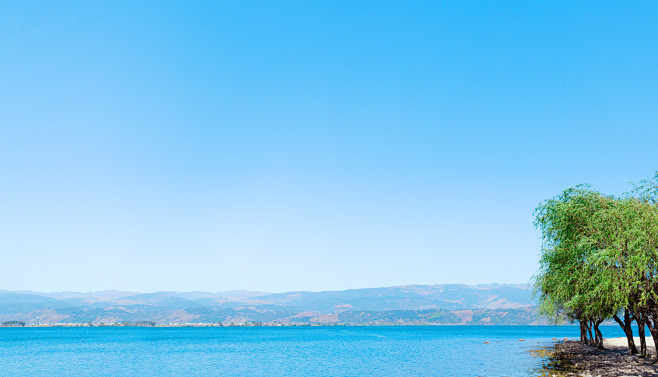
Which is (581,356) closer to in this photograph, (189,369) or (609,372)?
(609,372)

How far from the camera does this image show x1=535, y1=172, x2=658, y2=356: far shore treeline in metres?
36.5

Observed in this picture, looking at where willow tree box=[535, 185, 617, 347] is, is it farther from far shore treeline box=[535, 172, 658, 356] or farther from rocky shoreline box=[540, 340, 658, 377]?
rocky shoreline box=[540, 340, 658, 377]

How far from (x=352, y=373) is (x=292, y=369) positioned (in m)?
12.6

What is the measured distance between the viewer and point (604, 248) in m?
39.6

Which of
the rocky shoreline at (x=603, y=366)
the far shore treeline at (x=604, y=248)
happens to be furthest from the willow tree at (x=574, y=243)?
the rocky shoreline at (x=603, y=366)

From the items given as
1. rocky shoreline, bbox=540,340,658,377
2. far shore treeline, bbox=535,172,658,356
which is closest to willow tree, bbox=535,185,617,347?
far shore treeline, bbox=535,172,658,356

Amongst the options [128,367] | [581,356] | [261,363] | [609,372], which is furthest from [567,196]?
[128,367]

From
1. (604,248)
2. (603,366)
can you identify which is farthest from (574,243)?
(603,366)

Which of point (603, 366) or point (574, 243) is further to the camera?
point (603, 366)

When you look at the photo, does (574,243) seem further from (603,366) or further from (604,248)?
(603,366)

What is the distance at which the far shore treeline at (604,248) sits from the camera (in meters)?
36.5

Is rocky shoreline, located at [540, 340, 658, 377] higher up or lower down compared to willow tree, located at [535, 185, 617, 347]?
lower down

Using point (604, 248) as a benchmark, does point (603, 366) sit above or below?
below

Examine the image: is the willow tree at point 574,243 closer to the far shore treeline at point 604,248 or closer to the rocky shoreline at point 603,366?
the far shore treeline at point 604,248
